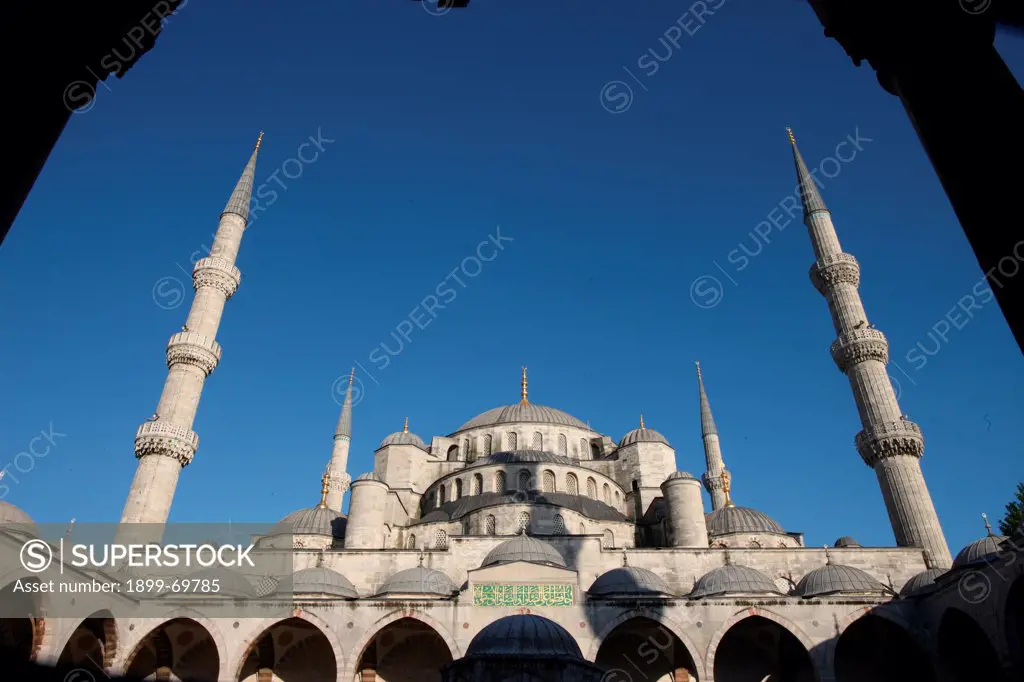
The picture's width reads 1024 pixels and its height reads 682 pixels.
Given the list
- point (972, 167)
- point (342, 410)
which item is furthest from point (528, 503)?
point (972, 167)

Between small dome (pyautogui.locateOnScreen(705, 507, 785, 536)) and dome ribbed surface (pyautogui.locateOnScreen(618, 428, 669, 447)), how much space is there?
4.78 m

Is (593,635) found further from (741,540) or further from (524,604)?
(741,540)

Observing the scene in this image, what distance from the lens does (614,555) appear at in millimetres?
21875

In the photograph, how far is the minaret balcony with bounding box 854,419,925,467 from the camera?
22.5 m

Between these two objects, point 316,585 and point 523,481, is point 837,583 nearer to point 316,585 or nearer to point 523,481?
point 523,481

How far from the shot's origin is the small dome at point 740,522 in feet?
81.6

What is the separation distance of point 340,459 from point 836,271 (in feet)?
82.8

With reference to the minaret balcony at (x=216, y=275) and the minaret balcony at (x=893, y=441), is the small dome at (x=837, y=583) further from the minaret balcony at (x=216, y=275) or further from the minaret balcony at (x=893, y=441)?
the minaret balcony at (x=216, y=275)

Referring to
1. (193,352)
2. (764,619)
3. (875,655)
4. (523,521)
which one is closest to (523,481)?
(523,521)

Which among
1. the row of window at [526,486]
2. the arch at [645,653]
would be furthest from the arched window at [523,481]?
the arch at [645,653]

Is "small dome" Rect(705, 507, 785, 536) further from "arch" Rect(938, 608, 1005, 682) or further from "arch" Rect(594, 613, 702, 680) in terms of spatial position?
"arch" Rect(938, 608, 1005, 682)

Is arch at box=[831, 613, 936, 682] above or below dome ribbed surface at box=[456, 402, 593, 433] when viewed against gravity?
below

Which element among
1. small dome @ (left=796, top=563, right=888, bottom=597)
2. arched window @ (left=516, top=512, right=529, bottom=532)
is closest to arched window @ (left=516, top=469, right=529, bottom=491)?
arched window @ (left=516, top=512, right=529, bottom=532)

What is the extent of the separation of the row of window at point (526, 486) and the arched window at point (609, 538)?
7.75ft
